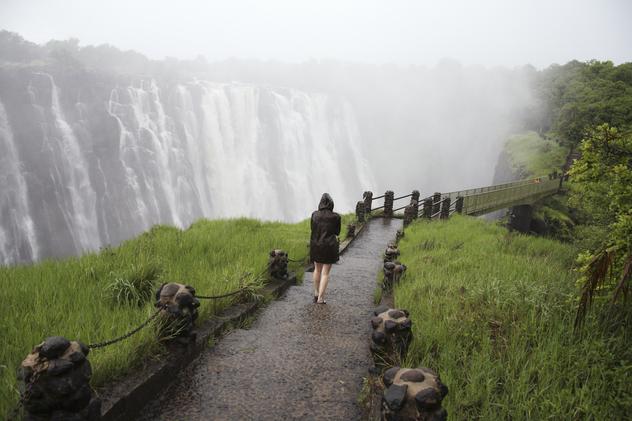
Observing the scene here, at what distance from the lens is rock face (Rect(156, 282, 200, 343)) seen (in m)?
3.63

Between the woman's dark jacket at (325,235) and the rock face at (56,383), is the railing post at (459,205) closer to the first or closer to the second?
the woman's dark jacket at (325,235)

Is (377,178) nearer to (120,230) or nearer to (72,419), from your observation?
(120,230)

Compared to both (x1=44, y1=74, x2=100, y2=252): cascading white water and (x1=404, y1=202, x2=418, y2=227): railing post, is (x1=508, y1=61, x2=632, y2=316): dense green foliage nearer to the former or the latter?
(x1=404, y1=202, x2=418, y2=227): railing post

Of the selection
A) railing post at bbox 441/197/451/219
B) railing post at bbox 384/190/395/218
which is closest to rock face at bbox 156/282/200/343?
railing post at bbox 384/190/395/218

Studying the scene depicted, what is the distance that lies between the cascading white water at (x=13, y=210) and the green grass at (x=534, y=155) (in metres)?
39.2

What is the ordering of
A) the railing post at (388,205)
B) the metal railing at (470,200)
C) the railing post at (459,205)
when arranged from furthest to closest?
the railing post at (459,205), the railing post at (388,205), the metal railing at (470,200)

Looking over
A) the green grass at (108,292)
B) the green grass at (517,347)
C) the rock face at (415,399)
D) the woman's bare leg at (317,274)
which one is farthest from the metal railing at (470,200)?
the rock face at (415,399)

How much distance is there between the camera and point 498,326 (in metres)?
4.22

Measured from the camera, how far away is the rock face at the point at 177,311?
3.63 meters

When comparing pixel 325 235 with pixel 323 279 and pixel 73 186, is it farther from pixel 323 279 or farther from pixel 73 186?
pixel 73 186

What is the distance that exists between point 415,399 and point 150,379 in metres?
2.10

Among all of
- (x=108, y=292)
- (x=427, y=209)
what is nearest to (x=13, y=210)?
(x=427, y=209)

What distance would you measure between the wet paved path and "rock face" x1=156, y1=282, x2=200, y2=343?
0.37m

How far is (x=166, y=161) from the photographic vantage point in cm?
3105
